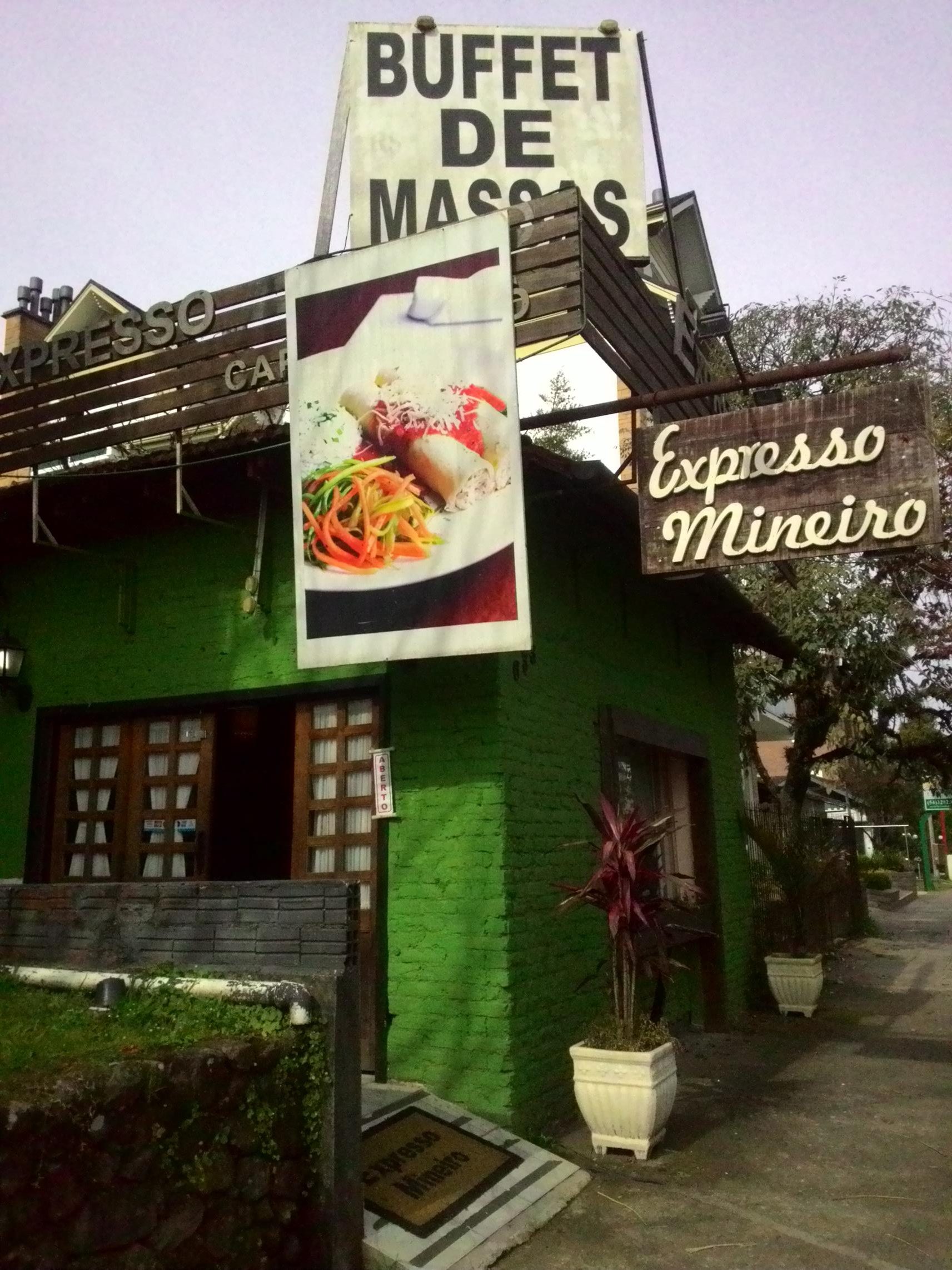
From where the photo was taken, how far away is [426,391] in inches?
242

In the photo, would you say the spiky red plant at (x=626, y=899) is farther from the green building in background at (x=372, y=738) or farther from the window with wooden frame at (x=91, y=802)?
the window with wooden frame at (x=91, y=802)

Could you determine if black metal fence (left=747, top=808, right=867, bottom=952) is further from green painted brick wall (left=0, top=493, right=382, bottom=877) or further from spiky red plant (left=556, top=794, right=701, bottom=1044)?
green painted brick wall (left=0, top=493, right=382, bottom=877)

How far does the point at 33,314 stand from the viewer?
19812 millimetres

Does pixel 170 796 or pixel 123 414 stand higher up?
pixel 123 414

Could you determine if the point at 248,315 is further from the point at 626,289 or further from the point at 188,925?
the point at 188,925

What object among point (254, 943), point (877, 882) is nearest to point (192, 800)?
point (254, 943)

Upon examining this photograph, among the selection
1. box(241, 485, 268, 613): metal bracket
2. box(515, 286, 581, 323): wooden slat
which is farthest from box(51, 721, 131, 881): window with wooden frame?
box(515, 286, 581, 323): wooden slat

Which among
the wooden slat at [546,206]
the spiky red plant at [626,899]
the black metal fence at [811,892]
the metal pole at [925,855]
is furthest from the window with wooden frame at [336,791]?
the metal pole at [925,855]

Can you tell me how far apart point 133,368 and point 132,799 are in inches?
128

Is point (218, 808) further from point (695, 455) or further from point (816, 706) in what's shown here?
point (816, 706)

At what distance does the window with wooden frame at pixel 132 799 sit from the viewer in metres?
7.53

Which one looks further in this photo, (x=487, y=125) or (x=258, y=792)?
(x=258, y=792)

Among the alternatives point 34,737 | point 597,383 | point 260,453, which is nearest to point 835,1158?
point 260,453

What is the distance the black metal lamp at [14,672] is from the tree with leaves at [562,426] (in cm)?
1059
